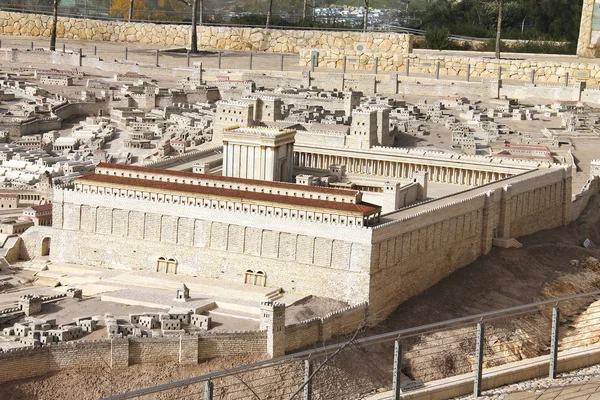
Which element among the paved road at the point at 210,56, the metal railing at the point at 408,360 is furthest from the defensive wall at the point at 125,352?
the paved road at the point at 210,56

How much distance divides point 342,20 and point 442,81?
24.0m

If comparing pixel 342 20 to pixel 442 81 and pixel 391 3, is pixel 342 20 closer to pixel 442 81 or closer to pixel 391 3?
pixel 391 3

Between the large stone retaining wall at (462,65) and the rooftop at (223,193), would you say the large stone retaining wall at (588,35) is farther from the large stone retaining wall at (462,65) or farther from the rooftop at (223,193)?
the rooftop at (223,193)

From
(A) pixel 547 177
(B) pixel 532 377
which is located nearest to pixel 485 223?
(A) pixel 547 177

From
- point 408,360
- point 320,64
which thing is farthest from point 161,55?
point 408,360

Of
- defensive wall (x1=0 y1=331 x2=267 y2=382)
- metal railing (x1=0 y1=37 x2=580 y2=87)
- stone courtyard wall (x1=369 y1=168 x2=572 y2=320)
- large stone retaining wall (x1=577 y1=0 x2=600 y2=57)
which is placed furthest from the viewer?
large stone retaining wall (x1=577 y1=0 x2=600 y2=57)

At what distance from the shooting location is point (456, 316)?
57656 mm

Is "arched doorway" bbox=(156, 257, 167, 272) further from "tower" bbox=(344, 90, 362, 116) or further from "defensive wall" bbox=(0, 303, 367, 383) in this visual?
"tower" bbox=(344, 90, 362, 116)

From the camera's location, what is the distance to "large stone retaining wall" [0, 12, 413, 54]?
114000 millimetres

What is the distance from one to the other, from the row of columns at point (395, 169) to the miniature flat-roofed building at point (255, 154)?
8090mm

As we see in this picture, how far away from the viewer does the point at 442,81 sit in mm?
103312

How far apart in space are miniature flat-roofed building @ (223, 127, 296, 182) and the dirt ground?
1034 cm

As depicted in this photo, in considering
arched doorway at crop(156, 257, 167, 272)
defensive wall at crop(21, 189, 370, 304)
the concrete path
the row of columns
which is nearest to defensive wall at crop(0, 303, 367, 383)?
defensive wall at crop(21, 189, 370, 304)

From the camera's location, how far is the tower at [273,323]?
1911 inches
